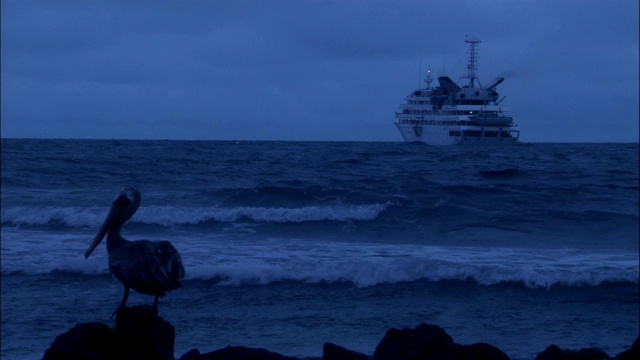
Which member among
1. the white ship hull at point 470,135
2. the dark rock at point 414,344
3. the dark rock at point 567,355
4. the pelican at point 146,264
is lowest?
the dark rock at point 567,355

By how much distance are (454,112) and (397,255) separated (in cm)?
6149

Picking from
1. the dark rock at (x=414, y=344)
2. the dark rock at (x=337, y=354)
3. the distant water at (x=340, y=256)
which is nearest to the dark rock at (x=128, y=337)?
the dark rock at (x=337, y=354)

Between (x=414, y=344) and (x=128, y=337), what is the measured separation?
5.29ft

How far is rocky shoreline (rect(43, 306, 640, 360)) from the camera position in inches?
181

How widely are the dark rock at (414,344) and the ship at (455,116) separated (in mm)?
64509

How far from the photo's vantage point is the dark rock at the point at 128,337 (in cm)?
465

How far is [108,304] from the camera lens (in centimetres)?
951

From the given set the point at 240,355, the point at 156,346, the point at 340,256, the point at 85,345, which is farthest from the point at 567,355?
the point at 340,256

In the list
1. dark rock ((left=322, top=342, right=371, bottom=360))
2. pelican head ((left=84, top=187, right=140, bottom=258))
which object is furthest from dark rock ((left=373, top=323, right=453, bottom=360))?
pelican head ((left=84, top=187, right=140, bottom=258))

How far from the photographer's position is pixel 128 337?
15.6 ft

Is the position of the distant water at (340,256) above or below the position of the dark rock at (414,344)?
below

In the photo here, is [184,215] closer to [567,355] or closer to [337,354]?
[337,354]

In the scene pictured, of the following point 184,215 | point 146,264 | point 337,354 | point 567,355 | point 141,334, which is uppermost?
point 146,264

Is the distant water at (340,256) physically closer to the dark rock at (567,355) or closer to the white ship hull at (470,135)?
the dark rock at (567,355)
